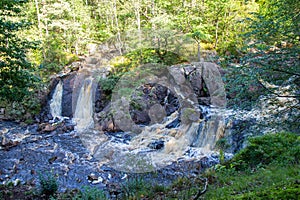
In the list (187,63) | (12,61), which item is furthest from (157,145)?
(187,63)

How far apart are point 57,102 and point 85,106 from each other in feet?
7.67

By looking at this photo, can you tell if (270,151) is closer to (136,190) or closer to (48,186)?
(136,190)

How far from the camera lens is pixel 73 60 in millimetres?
20234

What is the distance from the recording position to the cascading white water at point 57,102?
16297 millimetres

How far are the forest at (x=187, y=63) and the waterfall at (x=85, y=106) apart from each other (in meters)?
0.72

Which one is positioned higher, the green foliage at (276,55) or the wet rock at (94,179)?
the green foliage at (276,55)

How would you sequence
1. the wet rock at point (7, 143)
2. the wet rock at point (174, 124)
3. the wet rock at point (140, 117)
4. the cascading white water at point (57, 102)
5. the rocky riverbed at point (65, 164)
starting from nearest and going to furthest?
the rocky riverbed at point (65, 164) → the wet rock at point (7, 143) → the wet rock at point (174, 124) → the wet rock at point (140, 117) → the cascading white water at point (57, 102)

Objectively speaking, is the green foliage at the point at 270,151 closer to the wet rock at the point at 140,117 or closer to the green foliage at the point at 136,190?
the green foliage at the point at 136,190

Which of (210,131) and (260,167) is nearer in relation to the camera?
(260,167)

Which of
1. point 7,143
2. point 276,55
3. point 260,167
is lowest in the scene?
point 7,143

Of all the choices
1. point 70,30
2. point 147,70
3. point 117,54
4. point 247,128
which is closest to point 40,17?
point 70,30

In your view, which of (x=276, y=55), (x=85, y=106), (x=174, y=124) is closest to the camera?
(x=276, y=55)

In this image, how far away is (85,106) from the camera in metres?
15.9

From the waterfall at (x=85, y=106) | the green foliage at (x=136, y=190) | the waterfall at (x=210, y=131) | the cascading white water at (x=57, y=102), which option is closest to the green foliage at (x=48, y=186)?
the green foliage at (x=136, y=190)
